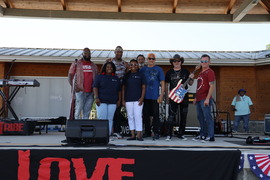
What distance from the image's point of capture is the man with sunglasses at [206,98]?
4938 millimetres

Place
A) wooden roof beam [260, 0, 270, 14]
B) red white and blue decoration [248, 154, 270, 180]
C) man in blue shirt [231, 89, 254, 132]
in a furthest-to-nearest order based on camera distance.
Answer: man in blue shirt [231, 89, 254, 132] < wooden roof beam [260, 0, 270, 14] < red white and blue decoration [248, 154, 270, 180]

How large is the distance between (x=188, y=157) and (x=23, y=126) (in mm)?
4281

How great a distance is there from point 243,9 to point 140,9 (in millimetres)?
2372

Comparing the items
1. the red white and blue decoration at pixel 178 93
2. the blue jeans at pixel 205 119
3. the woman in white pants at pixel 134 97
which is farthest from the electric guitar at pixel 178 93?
the woman in white pants at pixel 134 97

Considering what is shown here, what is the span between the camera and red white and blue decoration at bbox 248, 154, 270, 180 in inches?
138

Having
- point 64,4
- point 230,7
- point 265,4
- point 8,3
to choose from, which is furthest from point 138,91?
point 8,3

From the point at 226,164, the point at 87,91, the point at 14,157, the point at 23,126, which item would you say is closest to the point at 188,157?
the point at 226,164

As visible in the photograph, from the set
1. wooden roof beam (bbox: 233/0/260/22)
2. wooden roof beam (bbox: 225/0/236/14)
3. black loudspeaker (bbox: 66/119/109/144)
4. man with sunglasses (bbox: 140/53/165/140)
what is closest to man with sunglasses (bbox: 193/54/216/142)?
man with sunglasses (bbox: 140/53/165/140)

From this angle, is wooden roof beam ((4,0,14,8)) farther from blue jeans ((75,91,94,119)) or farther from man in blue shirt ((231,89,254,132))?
man in blue shirt ((231,89,254,132))

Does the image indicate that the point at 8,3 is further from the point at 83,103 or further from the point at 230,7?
the point at 230,7

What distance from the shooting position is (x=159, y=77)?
209 inches

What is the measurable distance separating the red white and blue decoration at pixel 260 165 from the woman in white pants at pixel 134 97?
190 centimetres

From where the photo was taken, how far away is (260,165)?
3.51m

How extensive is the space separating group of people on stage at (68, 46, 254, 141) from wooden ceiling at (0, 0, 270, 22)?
1623 millimetres
